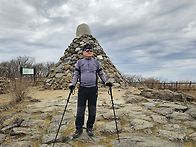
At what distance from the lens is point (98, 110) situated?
846 cm

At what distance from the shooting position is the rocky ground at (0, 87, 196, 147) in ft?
19.7

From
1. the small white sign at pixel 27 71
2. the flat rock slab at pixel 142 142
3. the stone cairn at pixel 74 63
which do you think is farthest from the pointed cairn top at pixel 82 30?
the flat rock slab at pixel 142 142

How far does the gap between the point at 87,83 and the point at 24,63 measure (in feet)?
113

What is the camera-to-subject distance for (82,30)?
17.0m

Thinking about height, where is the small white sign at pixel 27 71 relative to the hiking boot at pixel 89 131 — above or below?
above

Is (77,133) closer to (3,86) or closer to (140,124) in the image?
(140,124)

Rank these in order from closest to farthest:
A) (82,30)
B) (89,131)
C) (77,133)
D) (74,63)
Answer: (77,133) → (89,131) → (74,63) → (82,30)

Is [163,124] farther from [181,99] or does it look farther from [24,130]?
[181,99]

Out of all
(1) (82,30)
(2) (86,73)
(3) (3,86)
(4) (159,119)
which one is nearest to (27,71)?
(3) (3,86)

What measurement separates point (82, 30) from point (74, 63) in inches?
101

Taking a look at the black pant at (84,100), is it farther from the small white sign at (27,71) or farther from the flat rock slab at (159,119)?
the small white sign at (27,71)

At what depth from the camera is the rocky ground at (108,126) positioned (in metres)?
6.00

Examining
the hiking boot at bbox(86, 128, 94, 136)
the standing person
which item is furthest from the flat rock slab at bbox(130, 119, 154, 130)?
the standing person

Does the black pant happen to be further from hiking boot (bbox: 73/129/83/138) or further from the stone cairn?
the stone cairn
